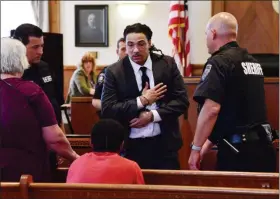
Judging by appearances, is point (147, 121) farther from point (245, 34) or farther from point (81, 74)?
point (245, 34)

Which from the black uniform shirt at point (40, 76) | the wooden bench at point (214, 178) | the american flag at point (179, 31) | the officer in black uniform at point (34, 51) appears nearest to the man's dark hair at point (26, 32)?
the officer in black uniform at point (34, 51)

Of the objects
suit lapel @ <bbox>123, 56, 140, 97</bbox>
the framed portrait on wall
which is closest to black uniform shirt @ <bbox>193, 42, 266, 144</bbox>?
suit lapel @ <bbox>123, 56, 140, 97</bbox>

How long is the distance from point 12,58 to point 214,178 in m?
1.11

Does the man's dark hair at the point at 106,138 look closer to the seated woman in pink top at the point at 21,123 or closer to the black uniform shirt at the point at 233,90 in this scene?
the seated woman in pink top at the point at 21,123

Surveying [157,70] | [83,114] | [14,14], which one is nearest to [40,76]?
[157,70]

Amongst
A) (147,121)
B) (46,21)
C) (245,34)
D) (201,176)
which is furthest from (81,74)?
(201,176)

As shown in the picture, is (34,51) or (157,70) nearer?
(157,70)

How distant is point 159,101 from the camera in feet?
10.00

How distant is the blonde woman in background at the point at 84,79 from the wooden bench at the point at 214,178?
14.2 ft

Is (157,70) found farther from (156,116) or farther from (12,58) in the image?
(12,58)

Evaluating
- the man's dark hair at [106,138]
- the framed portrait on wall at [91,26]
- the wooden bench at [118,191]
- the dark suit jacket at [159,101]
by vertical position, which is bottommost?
the wooden bench at [118,191]

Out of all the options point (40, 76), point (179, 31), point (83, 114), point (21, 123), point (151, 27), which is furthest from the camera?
point (151, 27)

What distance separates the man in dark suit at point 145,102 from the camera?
9.65ft

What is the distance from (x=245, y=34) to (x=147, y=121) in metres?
5.24
